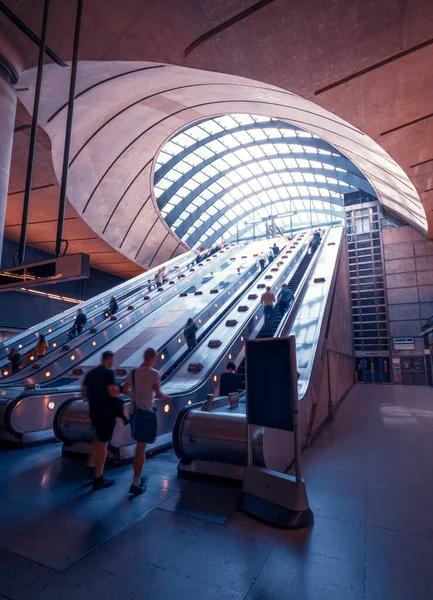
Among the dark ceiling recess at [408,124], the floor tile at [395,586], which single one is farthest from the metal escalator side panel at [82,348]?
the dark ceiling recess at [408,124]

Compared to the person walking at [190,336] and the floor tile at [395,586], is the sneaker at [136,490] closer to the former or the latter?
the floor tile at [395,586]

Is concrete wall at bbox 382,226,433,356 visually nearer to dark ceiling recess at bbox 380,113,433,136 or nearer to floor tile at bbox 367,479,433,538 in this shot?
dark ceiling recess at bbox 380,113,433,136

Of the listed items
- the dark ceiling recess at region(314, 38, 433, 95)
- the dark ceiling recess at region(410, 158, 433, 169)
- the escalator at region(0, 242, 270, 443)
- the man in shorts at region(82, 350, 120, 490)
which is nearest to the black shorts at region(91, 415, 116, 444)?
the man in shorts at region(82, 350, 120, 490)

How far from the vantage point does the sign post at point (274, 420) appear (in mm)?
3521

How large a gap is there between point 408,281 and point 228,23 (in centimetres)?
2083

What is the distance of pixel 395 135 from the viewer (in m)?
8.86

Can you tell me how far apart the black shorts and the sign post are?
1.71 meters

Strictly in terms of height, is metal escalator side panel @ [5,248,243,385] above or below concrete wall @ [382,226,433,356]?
below

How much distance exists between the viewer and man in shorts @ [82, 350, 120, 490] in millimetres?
4414

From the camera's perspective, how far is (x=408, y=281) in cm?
2273

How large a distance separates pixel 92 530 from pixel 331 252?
18.2 meters

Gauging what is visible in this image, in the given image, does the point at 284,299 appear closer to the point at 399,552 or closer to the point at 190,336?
the point at 190,336

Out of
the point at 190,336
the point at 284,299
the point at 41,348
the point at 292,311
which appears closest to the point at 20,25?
the point at 190,336

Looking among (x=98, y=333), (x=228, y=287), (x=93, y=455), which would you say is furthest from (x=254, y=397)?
A: (x=228, y=287)
